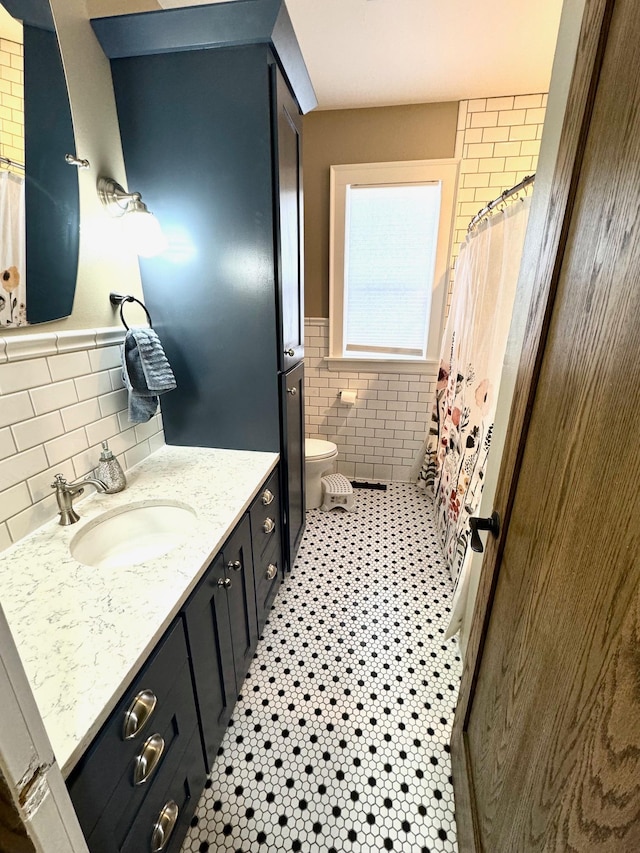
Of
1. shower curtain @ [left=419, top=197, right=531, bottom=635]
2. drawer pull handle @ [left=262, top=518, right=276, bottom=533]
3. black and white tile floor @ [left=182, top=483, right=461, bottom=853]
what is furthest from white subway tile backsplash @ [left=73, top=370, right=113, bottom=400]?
shower curtain @ [left=419, top=197, right=531, bottom=635]

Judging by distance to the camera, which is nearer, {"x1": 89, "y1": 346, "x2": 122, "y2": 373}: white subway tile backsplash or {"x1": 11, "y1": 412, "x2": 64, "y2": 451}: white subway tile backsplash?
{"x1": 11, "y1": 412, "x2": 64, "y2": 451}: white subway tile backsplash

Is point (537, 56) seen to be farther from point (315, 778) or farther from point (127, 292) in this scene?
point (315, 778)

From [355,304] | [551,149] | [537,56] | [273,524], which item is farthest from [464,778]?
[537,56]

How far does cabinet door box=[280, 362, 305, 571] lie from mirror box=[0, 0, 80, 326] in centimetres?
83

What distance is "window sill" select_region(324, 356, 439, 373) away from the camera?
2643mm

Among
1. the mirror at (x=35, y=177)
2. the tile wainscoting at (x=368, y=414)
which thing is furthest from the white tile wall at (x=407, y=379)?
the mirror at (x=35, y=177)

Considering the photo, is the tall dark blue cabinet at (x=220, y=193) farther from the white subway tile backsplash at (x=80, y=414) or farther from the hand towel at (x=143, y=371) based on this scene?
the white subway tile backsplash at (x=80, y=414)

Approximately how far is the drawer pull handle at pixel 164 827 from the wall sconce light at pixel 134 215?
5.39 feet

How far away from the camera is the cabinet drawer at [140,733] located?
590 millimetres

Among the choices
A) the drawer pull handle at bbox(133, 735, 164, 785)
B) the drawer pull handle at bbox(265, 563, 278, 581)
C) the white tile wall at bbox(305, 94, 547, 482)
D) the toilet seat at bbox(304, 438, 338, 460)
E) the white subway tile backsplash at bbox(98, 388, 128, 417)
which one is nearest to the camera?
the drawer pull handle at bbox(133, 735, 164, 785)

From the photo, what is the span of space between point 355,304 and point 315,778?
8.34 feet

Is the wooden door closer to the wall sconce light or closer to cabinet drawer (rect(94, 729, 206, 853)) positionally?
cabinet drawer (rect(94, 729, 206, 853))

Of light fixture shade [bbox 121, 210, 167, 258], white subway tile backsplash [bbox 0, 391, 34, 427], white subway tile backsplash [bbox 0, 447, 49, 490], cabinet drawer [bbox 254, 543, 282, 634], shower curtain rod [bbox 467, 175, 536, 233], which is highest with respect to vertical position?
shower curtain rod [bbox 467, 175, 536, 233]

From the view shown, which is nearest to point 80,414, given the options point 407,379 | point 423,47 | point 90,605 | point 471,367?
point 90,605
